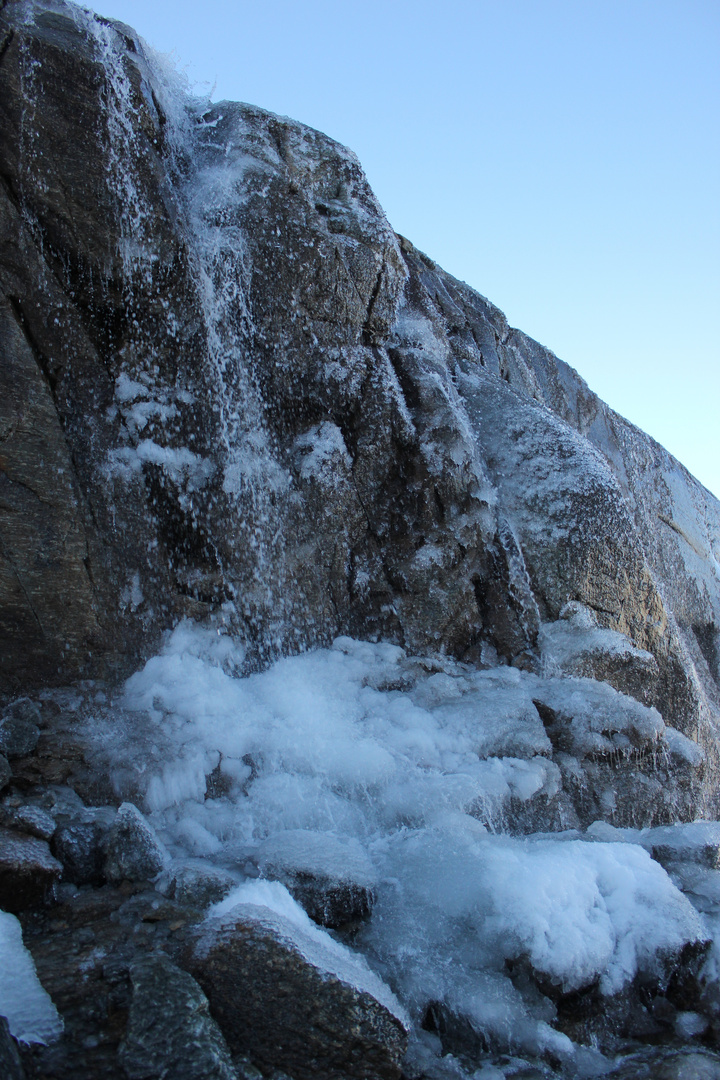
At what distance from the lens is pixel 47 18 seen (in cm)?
655

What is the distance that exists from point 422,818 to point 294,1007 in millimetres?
2028

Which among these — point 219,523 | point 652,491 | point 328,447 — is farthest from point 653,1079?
point 652,491

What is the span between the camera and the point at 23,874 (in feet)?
12.0

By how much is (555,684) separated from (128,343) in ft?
16.8

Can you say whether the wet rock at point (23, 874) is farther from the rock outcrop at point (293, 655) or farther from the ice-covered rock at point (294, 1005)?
the ice-covered rock at point (294, 1005)

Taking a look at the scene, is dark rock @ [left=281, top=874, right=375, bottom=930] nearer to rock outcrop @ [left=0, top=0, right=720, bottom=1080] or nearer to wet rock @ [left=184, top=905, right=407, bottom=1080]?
rock outcrop @ [left=0, top=0, right=720, bottom=1080]

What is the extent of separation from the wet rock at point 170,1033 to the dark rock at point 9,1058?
1.17ft

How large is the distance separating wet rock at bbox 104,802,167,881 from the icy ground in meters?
0.17

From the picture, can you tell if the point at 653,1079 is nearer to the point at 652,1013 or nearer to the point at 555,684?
the point at 652,1013

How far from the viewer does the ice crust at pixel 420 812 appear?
3.80m

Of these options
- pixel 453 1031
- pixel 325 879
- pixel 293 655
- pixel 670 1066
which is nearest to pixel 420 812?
pixel 325 879

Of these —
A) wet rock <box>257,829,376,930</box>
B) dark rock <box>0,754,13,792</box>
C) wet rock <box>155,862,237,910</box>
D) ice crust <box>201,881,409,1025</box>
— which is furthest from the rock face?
ice crust <box>201,881,409,1025</box>

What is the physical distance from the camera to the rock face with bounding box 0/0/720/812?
613 cm

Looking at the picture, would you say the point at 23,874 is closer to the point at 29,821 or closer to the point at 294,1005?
the point at 29,821
